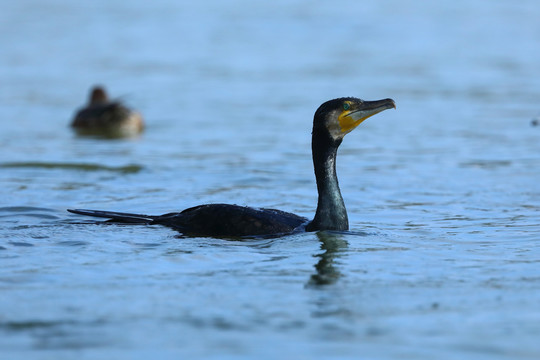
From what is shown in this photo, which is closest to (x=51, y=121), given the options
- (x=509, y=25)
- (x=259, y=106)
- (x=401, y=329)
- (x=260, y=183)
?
(x=259, y=106)

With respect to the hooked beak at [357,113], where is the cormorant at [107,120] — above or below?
above

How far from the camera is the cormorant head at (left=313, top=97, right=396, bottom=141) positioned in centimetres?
825

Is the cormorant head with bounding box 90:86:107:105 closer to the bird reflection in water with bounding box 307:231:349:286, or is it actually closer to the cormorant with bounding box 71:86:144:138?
the cormorant with bounding box 71:86:144:138

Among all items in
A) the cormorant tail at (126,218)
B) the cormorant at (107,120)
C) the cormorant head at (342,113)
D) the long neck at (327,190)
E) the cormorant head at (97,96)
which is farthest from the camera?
the cormorant head at (97,96)

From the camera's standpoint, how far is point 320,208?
8.42 m

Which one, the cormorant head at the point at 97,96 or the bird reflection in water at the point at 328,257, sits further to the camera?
the cormorant head at the point at 97,96

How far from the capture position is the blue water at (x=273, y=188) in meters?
5.82

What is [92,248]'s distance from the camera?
7961mm

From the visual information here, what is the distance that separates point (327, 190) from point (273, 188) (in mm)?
3171

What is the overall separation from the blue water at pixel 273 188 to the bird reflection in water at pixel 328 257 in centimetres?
2

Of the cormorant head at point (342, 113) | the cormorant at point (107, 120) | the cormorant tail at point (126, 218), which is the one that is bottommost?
the cormorant tail at point (126, 218)

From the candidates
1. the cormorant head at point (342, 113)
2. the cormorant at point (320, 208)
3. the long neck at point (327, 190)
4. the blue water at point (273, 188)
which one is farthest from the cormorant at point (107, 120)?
the cormorant head at point (342, 113)

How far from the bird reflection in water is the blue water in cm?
2

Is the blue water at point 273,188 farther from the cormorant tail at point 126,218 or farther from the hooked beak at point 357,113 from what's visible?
the hooked beak at point 357,113
